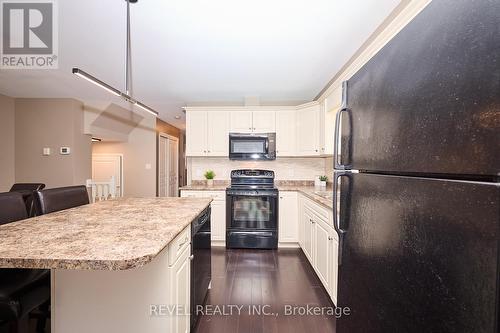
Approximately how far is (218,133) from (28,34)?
2396 mm

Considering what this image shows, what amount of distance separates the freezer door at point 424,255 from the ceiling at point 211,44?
1529mm

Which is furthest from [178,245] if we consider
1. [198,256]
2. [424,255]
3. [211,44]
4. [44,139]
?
[44,139]

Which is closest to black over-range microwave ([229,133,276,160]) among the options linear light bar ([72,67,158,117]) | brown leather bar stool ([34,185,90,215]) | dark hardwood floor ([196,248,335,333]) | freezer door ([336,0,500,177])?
dark hardwood floor ([196,248,335,333])

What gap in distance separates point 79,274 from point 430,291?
1.40 m

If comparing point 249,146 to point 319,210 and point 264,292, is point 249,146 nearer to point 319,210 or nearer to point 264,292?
point 319,210

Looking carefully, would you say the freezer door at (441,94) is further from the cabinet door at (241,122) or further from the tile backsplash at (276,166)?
the tile backsplash at (276,166)

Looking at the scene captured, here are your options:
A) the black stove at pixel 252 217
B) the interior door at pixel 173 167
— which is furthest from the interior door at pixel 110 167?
the black stove at pixel 252 217

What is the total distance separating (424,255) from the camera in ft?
2.02

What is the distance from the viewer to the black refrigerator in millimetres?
459

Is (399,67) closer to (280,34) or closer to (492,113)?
(492,113)

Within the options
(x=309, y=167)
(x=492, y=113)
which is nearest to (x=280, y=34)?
(x=492, y=113)

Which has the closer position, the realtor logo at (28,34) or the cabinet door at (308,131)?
the realtor logo at (28,34)

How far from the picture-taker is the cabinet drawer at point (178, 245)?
114 centimetres

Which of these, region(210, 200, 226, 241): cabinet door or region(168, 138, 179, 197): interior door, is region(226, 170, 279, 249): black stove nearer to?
region(210, 200, 226, 241): cabinet door
